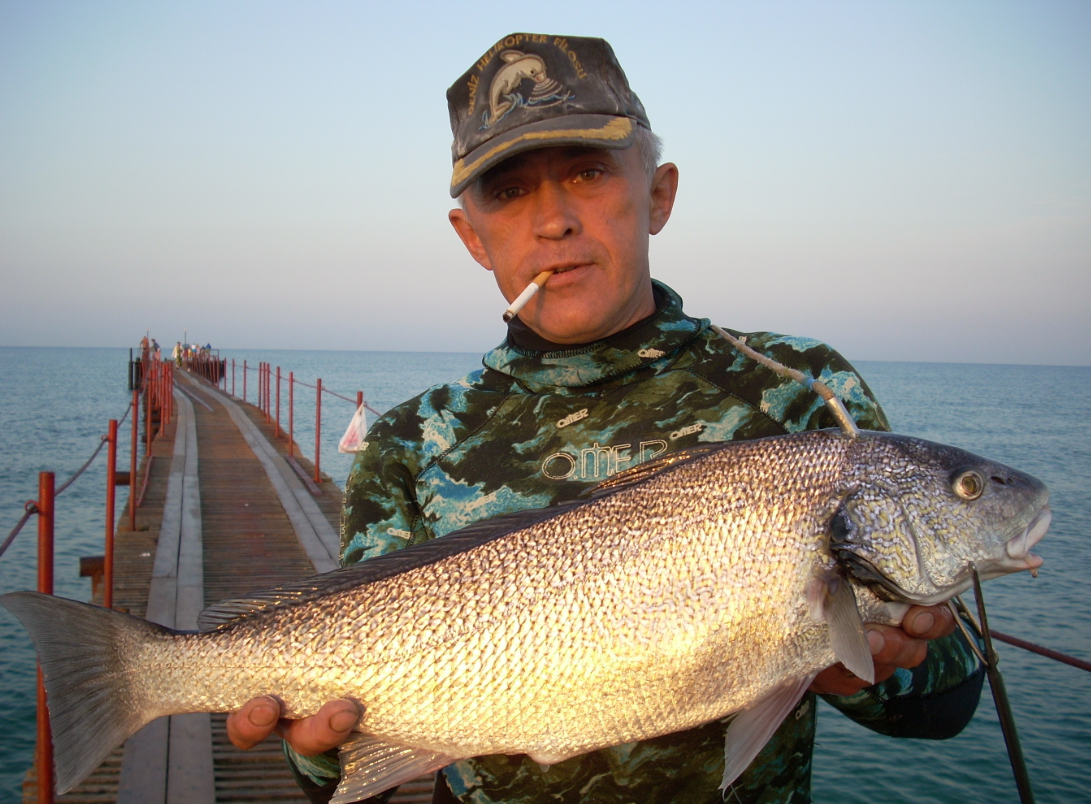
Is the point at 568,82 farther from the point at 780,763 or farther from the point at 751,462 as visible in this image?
the point at 780,763

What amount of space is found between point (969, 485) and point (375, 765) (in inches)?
68.7

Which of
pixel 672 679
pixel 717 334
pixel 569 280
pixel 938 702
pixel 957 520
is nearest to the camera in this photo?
pixel 672 679

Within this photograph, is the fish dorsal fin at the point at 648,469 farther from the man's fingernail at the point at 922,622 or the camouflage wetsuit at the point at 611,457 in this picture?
the man's fingernail at the point at 922,622

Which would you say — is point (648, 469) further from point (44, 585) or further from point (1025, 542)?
point (44, 585)

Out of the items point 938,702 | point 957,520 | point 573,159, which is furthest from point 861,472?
point 573,159

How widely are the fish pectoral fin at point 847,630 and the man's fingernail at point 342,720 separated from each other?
1211 millimetres

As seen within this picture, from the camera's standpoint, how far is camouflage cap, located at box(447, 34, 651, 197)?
216cm

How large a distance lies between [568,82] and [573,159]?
0.72ft

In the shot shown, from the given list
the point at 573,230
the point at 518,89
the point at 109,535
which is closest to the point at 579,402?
the point at 573,230

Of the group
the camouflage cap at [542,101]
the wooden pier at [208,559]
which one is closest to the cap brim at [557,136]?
the camouflage cap at [542,101]

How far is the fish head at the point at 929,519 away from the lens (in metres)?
1.92

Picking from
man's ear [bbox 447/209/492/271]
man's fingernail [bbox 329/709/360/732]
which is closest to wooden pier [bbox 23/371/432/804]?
man's fingernail [bbox 329/709/360/732]

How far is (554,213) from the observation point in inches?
88.7

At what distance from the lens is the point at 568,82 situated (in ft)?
7.32
